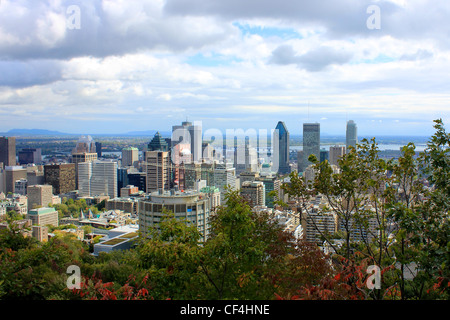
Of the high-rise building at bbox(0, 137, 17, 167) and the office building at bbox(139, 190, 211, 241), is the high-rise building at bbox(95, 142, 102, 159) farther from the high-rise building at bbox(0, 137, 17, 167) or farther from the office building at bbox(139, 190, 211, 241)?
the office building at bbox(139, 190, 211, 241)

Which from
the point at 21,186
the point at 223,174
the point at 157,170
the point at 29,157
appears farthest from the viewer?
the point at 21,186

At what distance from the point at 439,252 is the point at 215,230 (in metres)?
1.44

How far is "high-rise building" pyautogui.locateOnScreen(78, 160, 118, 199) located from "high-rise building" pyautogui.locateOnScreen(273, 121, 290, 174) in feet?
41.1

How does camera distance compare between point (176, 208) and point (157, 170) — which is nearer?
point (176, 208)

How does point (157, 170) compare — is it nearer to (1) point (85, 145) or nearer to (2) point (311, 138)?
(1) point (85, 145)

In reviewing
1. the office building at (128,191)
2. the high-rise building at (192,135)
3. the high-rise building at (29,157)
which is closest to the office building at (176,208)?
the high-rise building at (192,135)

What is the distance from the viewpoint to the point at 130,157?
29531mm

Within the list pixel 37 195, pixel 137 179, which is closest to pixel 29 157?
pixel 37 195

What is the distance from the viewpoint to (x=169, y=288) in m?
2.33

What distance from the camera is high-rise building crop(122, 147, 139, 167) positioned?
28981 millimetres

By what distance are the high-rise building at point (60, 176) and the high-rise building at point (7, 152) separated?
217 cm

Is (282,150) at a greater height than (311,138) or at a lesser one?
lesser

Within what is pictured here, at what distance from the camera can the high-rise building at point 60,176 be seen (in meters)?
26.5

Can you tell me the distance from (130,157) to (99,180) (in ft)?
10.5
